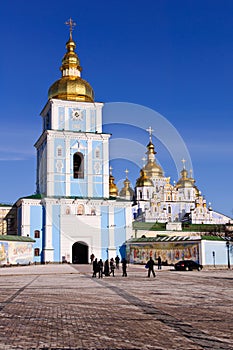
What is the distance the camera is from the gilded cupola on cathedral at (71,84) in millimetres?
45625

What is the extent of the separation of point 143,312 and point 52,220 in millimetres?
32071

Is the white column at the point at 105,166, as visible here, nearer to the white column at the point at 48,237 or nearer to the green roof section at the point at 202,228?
the white column at the point at 48,237

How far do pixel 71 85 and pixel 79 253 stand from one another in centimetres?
1585

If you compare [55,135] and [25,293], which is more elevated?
[55,135]

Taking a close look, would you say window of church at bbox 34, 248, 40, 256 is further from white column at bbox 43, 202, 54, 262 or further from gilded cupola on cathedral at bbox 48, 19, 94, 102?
gilded cupola on cathedral at bbox 48, 19, 94, 102

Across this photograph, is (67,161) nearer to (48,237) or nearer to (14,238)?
(48,237)

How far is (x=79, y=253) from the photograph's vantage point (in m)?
45.5

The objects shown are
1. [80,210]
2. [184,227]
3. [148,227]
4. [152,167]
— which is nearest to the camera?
[80,210]

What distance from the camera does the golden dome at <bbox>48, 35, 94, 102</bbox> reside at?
45.6 m

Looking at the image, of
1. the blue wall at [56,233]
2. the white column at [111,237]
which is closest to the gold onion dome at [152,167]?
the white column at [111,237]

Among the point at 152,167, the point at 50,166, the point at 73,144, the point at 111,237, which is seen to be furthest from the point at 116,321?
the point at 152,167

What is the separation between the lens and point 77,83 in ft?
151

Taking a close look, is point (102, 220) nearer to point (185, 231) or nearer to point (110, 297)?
point (185, 231)

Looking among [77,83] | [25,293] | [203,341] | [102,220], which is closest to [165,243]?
[102,220]
